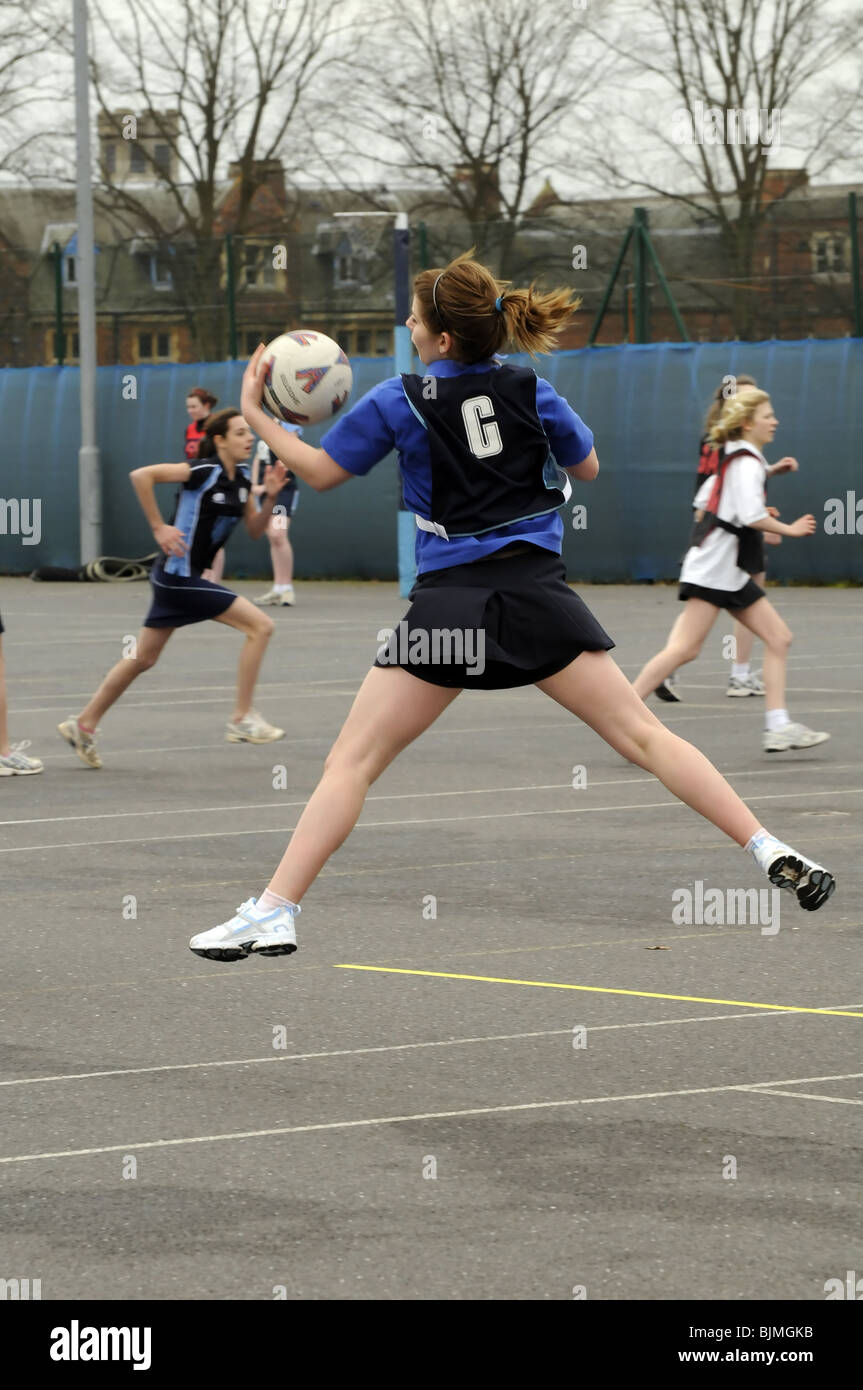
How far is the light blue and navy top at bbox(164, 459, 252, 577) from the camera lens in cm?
1135

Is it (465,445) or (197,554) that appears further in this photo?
(197,554)

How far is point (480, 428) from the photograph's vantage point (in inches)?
223

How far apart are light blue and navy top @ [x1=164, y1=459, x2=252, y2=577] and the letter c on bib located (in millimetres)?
5771

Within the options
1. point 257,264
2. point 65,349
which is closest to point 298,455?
point 257,264

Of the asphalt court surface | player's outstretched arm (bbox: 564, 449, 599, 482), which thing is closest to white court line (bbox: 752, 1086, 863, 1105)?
the asphalt court surface

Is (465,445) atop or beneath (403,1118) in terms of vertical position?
atop

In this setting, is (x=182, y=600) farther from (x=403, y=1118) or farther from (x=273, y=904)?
(x=403, y=1118)

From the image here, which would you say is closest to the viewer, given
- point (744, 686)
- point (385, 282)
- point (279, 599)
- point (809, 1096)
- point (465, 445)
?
point (809, 1096)

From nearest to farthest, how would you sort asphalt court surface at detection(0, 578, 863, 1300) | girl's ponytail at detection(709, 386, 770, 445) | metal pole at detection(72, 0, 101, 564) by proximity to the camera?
asphalt court surface at detection(0, 578, 863, 1300) → girl's ponytail at detection(709, 386, 770, 445) → metal pole at detection(72, 0, 101, 564)

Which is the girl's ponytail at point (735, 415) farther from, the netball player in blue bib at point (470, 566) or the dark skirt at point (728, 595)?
the netball player in blue bib at point (470, 566)

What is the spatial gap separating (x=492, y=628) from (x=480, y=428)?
51 centimetres

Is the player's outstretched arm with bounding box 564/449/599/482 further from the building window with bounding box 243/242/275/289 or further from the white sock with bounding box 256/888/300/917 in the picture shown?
the building window with bounding box 243/242/275/289
